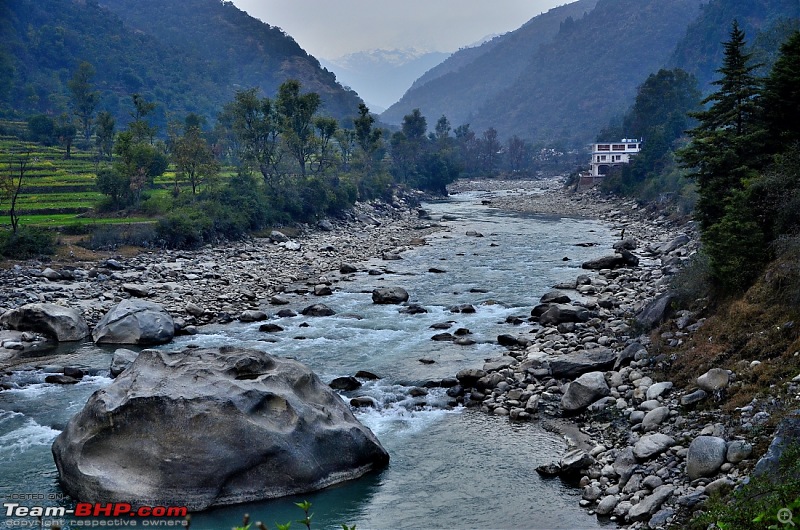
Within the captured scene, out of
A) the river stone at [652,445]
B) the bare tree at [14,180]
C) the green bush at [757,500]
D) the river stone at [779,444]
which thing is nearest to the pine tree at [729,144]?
the river stone at [652,445]

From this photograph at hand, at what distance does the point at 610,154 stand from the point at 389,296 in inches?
2685

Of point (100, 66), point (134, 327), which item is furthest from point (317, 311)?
point (100, 66)

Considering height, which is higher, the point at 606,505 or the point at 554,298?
the point at 554,298

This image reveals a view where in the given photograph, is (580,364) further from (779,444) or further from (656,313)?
(779,444)

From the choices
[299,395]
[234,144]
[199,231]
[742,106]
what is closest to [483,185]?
[234,144]

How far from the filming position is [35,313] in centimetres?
2423

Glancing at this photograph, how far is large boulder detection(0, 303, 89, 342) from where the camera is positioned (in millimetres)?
24000

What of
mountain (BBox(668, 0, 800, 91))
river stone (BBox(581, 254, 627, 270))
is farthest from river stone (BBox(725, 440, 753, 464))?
mountain (BBox(668, 0, 800, 91))

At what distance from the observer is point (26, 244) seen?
1351 inches

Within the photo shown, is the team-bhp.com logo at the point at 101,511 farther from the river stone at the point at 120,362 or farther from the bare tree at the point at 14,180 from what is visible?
the bare tree at the point at 14,180

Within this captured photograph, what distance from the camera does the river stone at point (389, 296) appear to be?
29641mm

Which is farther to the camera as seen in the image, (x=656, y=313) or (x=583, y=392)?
(x=656, y=313)

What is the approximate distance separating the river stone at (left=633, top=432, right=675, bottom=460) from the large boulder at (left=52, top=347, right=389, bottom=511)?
5121mm

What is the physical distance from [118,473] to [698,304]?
15087 mm
